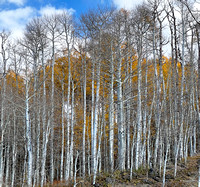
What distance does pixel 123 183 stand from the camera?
7.80 metres

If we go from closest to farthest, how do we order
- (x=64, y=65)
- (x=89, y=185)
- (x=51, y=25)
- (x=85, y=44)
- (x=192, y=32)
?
(x=89, y=185) < (x=85, y=44) < (x=51, y=25) < (x=192, y=32) < (x=64, y=65)

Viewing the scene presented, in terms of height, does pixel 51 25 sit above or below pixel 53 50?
above

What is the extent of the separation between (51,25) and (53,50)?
155cm

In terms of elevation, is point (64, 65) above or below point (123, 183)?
above

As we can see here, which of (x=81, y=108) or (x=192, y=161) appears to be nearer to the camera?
(x=192, y=161)

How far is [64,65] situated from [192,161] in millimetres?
10758

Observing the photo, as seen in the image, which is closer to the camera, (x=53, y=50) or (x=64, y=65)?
(x=53, y=50)

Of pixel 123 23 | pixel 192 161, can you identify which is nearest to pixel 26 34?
pixel 123 23

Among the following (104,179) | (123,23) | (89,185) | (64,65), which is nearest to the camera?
(89,185)

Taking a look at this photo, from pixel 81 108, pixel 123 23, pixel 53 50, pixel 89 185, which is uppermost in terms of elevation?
pixel 123 23

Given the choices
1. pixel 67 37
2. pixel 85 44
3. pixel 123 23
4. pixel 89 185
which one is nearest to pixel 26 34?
pixel 67 37

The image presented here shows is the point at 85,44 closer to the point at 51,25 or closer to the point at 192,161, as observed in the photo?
the point at 51,25

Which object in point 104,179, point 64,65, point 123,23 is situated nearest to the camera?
point 104,179

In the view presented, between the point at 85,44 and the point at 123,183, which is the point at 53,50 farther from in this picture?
the point at 123,183
